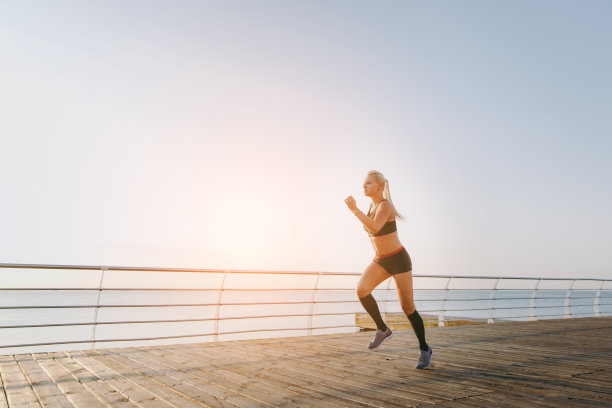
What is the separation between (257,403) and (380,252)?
1.87 m

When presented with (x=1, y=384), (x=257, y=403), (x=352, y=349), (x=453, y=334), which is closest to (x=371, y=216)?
(x=352, y=349)

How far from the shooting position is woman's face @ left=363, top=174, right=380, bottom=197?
4.15 meters

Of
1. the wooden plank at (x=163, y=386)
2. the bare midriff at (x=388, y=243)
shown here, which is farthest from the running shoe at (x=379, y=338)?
the wooden plank at (x=163, y=386)

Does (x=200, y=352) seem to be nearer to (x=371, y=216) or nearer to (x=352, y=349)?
(x=352, y=349)

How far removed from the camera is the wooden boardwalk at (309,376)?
274 centimetres

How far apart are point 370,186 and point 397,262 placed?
0.73m

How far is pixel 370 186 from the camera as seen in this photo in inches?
164

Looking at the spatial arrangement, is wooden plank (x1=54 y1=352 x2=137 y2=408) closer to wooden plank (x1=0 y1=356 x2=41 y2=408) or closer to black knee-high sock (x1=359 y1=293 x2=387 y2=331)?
wooden plank (x1=0 y1=356 x2=41 y2=408)

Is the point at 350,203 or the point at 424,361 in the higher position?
the point at 350,203

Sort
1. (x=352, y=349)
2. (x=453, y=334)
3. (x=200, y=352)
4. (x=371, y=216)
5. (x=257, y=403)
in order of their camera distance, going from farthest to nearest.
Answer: (x=453, y=334) → (x=352, y=349) → (x=200, y=352) → (x=371, y=216) → (x=257, y=403)

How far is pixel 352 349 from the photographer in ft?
16.5

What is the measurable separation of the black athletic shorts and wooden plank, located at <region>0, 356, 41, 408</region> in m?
2.76

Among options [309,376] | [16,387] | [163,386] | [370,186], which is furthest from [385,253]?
[16,387]

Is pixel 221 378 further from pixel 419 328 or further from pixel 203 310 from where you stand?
pixel 203 310
